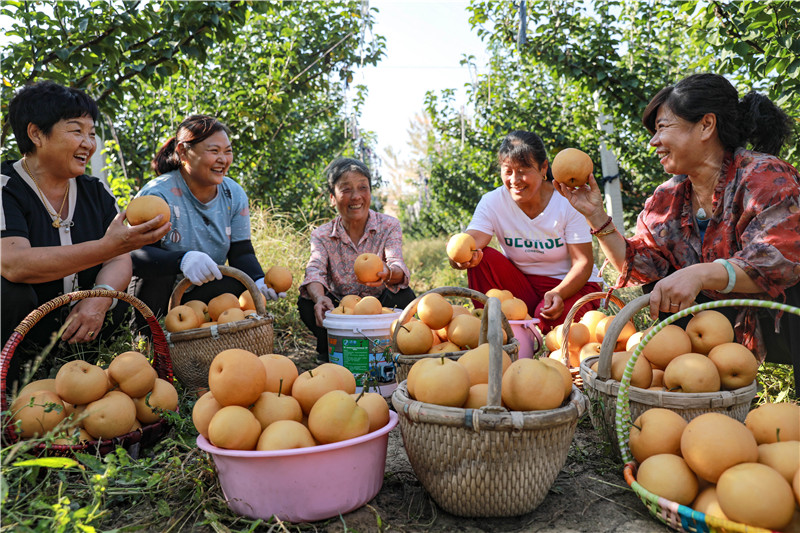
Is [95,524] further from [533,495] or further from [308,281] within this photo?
[308,281]

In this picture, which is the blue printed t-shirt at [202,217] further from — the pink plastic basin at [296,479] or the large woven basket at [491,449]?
the large woven basket at [491,449]

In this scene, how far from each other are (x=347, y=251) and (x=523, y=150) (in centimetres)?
132

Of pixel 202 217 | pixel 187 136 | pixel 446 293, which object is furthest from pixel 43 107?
pixel 446 293

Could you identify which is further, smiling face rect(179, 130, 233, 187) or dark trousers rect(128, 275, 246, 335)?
smiling face rect(179, 130, 233, 187)

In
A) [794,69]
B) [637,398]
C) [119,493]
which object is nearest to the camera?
[119,493]

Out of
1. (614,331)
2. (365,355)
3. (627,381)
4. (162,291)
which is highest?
(162,291)

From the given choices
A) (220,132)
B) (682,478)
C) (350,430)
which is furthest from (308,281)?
(682,478)

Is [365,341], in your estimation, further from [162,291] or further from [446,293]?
[162,291]

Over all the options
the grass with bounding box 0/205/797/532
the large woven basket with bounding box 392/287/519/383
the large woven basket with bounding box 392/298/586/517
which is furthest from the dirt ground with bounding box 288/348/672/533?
the large woven basket with bounding box 392/287/519/383

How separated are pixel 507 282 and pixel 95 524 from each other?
2651 mm

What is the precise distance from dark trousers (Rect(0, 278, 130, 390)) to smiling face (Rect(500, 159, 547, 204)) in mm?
2335

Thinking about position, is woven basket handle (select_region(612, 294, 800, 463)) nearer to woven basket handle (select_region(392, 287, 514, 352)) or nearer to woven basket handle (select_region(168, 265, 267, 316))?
woven basket handle (select_region(392, 287, 514, 352))

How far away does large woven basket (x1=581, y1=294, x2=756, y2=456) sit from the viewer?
1878 mm

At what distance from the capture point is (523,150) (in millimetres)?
3361
